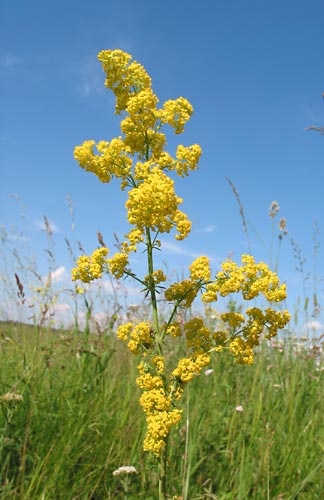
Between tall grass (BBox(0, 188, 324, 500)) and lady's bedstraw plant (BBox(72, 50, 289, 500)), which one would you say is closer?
lady's bedstraw plant (BBox(72, 50, 289, 500))

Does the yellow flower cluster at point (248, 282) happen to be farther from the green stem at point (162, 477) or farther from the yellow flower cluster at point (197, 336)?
the green stem at point (162, 477)

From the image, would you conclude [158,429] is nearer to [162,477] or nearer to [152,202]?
[162,477]

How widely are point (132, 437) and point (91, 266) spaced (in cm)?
194

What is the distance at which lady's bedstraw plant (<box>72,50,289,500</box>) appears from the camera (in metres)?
2.55

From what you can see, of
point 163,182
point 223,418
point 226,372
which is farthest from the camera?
point 226,372

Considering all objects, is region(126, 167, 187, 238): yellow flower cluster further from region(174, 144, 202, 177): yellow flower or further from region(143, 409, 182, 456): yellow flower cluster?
region(143, 409, 182, 456): yellow flower cluster

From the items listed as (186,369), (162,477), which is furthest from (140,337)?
(162,477)

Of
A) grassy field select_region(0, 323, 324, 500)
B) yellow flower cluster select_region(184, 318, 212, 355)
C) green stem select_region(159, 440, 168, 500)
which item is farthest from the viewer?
grassy field select_region(0, 323, 324, 500)

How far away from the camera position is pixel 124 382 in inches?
202

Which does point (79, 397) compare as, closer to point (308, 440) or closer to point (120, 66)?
point (308, 440)

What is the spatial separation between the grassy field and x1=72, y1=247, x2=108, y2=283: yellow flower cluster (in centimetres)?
116

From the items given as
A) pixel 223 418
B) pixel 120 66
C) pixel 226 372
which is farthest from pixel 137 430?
pixel 120 66

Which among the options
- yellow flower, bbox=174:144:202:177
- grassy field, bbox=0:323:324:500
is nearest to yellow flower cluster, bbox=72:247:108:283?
yellow flower, bbox=174:144:202:177

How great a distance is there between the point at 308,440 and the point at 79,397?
6.24ft
